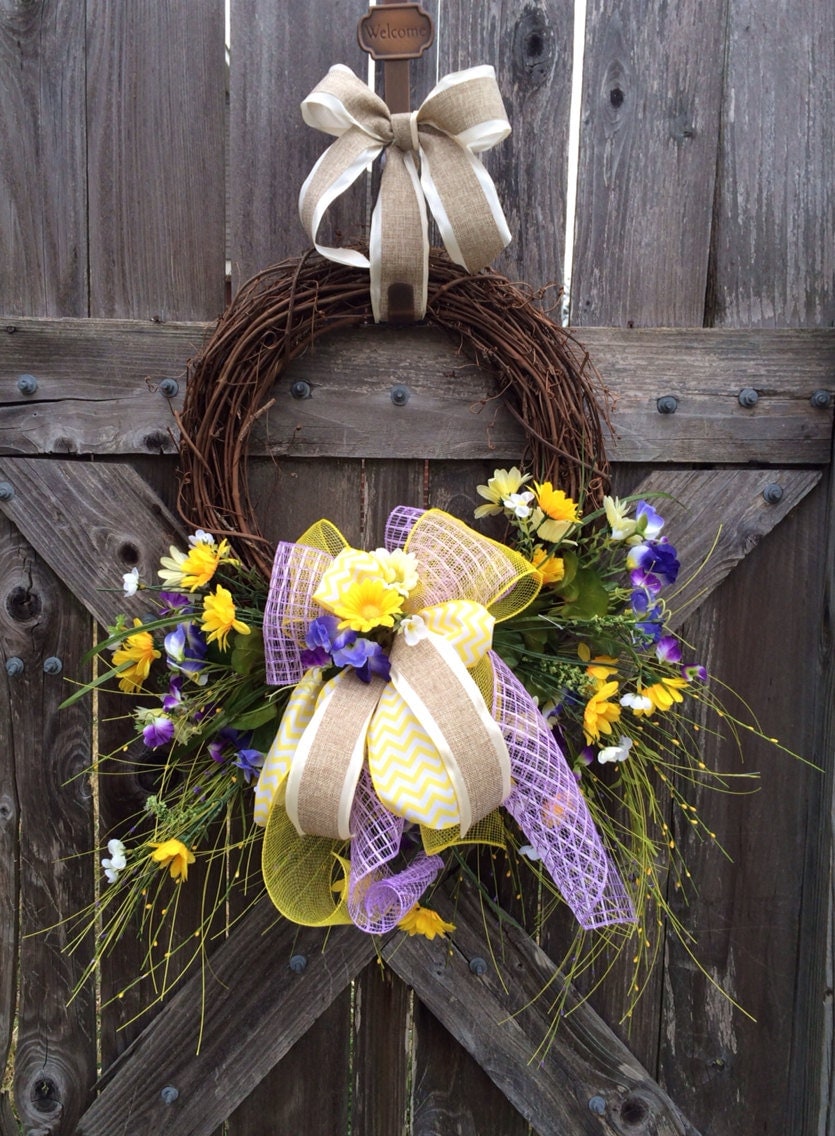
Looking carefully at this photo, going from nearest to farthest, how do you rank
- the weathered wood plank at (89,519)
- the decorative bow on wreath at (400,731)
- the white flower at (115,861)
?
the decorative bow on wreath at (400,731) → the white flower at (115,861) → the weathered wood plank at (89,519)

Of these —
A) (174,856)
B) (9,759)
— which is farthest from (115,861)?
(9,759)

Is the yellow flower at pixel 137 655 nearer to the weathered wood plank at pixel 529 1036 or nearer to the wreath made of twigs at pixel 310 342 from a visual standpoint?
the wreath made of twigs at pixel 310 342

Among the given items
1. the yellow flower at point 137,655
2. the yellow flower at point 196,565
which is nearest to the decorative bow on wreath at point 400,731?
the yellow flower at point 196,565

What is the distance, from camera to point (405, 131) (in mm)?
1164

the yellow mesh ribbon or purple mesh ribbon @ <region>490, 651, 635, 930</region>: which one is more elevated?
purple mesh ribbon @ <region>490, 651, 635, 930</region>

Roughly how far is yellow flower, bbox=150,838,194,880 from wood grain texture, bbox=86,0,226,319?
837 mm

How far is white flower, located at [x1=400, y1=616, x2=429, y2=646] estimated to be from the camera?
108 centimetres

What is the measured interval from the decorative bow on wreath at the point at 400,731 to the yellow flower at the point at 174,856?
0.13 meters

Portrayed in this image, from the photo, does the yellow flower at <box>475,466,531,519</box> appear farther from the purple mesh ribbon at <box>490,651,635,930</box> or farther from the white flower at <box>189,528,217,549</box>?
the white flower at <box>189,528,217,549</box>

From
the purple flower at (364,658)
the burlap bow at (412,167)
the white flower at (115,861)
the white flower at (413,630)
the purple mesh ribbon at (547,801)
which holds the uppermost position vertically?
the burlap bow at (412,167)

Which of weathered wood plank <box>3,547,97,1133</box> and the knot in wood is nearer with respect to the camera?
the knot in wood

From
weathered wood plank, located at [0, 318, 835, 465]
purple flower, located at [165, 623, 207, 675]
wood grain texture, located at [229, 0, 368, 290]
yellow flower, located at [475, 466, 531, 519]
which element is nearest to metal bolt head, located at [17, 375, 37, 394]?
weathered wood plank, located at [0, 318, 835, 465]

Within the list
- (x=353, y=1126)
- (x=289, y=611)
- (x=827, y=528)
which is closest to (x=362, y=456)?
(x=289, y=611)

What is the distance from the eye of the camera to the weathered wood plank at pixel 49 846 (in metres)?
1.43
